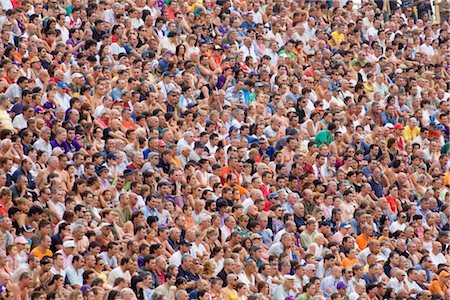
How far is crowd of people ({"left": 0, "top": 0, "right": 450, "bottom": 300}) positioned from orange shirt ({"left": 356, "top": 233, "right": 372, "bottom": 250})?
4 cm

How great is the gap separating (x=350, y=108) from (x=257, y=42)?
2.16 metres

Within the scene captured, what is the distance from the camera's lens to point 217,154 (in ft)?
74.7

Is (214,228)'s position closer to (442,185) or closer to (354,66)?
(442,185)

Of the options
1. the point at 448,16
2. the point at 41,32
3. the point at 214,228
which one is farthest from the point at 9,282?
the point at 448,16

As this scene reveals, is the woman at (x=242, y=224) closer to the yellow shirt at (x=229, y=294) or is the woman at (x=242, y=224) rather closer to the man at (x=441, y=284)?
the yellow shirt at (x=229, y=294)

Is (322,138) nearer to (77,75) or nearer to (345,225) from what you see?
(345,225)

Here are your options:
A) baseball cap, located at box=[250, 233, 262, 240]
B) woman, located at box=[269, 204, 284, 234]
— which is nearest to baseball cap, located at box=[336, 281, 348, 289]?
baseball cap, located at box=[250, 233, 262, 240]

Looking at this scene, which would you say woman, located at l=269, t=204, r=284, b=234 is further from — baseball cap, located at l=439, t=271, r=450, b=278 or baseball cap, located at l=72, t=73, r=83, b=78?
baseball cap, located at l=72, t=73, r=83, b=78

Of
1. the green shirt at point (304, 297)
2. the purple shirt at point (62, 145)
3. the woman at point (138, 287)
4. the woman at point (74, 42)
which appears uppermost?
the purple shirt at point (62, 145)

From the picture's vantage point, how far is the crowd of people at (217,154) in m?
19.4

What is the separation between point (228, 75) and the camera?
25.1 m

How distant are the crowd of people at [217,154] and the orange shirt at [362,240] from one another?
0.12 ft

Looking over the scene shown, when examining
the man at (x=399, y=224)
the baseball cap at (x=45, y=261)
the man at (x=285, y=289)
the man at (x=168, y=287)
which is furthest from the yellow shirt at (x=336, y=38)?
the baseball cap at (x=45, y=261)

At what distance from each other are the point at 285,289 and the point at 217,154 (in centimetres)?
315
